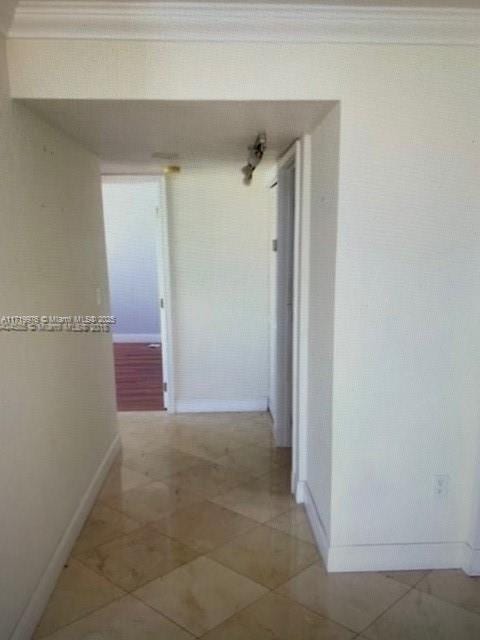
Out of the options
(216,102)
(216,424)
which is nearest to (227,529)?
(216,424)

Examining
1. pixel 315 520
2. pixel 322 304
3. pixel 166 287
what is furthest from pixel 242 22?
pixel 166 287

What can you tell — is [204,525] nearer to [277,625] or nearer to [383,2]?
[277,625]

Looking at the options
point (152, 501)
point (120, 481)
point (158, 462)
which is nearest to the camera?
point (152, 501)

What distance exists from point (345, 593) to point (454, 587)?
1.62ft

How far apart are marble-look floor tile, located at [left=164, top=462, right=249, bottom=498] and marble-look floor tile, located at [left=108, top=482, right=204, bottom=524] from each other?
0.06 m

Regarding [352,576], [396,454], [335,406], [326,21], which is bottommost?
[352,576]

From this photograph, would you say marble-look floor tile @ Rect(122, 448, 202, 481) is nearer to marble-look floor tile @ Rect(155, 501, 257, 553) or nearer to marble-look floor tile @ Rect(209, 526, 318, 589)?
marble-look floor tile @ Rect(155, 501, 257, 553)

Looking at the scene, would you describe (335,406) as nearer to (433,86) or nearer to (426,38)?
(433,86)

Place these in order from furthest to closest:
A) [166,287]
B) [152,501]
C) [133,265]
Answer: [133,265] < [166,287] < [152,501]

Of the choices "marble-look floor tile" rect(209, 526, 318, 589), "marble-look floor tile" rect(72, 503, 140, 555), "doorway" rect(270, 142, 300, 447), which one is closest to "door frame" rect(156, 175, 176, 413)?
"doorway" rect(270, 142, 300, 447)

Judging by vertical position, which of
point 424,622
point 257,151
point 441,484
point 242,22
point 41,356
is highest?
point 242,22

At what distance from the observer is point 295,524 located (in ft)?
8.82

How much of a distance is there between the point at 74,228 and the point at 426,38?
74.6 inches

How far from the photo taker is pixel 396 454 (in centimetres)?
221
